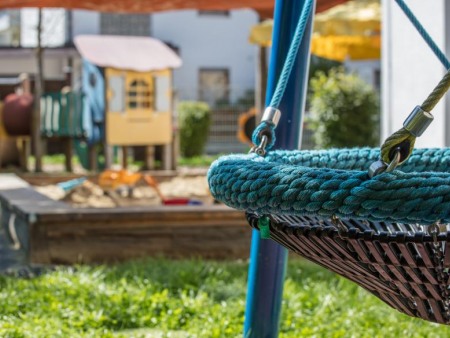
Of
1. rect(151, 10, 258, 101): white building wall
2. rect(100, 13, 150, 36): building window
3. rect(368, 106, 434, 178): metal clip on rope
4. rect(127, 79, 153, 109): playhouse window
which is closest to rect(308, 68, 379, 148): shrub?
rect(127, 79, 153, 109): playhouse window

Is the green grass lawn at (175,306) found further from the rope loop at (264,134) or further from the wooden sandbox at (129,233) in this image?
the rope loop at (264,134)

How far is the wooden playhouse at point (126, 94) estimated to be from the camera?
12438 mm

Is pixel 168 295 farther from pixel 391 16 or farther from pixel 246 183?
pixel 391 16

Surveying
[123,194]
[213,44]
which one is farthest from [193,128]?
[213,44]

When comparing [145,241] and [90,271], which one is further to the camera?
[145,241]

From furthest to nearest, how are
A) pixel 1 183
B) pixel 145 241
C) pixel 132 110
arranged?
pixel 132 110
pixel 1 183
pixel 145 241

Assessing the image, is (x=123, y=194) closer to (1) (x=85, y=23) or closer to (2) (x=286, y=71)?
(2) (x=286, y=71)

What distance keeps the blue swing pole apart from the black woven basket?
1.17 meters

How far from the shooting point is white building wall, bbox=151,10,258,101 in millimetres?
30375

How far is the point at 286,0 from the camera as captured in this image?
9.00 feet

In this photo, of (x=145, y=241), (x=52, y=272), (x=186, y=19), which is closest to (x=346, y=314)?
(x=52, y=272)

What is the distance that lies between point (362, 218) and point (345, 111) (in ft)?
40.0

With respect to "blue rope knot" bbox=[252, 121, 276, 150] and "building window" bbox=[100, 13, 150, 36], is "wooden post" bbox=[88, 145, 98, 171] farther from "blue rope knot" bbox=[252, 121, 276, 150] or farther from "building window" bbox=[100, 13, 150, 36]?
"building window" bbox=[100, 13, 150, 36]

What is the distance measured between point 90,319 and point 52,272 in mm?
1162
